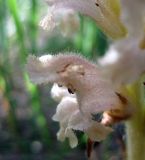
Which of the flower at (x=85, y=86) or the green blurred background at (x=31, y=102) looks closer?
the flower at (x=85, y=86)

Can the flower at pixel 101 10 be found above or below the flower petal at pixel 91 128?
above

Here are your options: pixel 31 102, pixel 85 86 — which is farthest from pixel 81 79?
pixel 31 102

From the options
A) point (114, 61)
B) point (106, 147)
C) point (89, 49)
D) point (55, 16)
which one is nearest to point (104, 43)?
point (89, 49)

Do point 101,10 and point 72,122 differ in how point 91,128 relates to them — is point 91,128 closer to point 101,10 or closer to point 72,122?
point 72,122

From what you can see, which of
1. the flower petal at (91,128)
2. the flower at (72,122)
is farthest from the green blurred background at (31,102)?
the flower petal at (91,128)

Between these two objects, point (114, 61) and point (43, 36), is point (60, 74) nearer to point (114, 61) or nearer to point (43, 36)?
point (114, 61)

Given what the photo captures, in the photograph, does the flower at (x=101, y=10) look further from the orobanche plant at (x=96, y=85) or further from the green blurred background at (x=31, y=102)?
the green blurred background at (x=31, y=102)

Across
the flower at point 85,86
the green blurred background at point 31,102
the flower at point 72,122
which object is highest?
the flower at point 85,86
